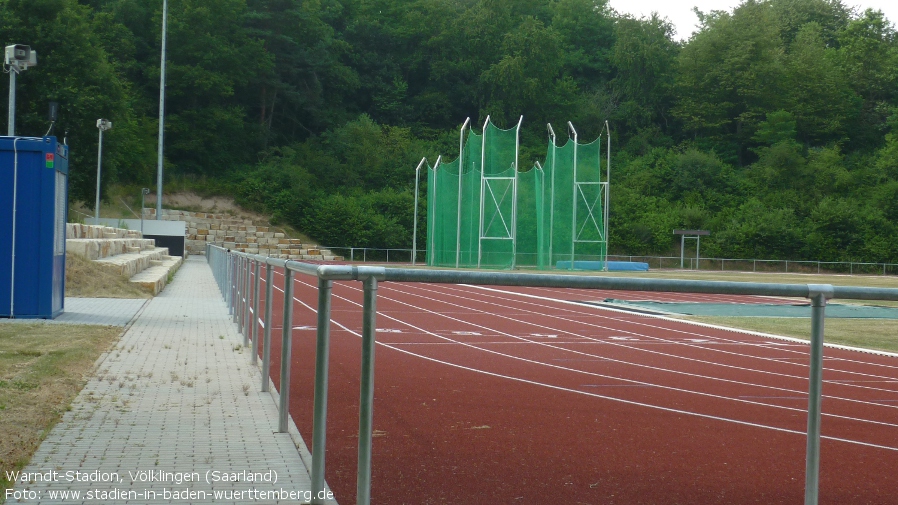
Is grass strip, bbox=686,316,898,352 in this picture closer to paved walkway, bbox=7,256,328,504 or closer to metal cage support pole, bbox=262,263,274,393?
paved walkway, bbox=7,256,328,504

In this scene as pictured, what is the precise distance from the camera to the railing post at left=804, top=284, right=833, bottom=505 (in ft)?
10.0

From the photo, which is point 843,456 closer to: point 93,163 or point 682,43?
point 93,163

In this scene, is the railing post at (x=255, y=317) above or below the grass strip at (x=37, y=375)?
above

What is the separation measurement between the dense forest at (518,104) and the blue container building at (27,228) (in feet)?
104

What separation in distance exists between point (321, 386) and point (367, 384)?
24.8 inches

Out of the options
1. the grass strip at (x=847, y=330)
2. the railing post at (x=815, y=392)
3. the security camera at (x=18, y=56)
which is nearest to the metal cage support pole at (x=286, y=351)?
the grass strip at (x=847, y=330)

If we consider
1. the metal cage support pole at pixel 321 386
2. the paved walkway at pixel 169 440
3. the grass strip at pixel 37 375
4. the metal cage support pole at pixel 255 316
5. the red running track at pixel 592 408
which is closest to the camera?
the red running track at pixel 592 408

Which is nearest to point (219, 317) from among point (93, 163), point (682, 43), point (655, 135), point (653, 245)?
point (93, 163)

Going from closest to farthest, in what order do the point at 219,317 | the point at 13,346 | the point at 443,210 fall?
the point at 13,346 < the point at 219,317 < the point at 443,210

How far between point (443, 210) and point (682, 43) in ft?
169

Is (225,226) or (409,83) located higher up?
(409,83)

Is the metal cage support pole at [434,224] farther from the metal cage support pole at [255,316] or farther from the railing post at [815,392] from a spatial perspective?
the railing post at [815,392]

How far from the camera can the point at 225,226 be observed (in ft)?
170

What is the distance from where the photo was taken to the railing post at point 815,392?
10.0 feet
